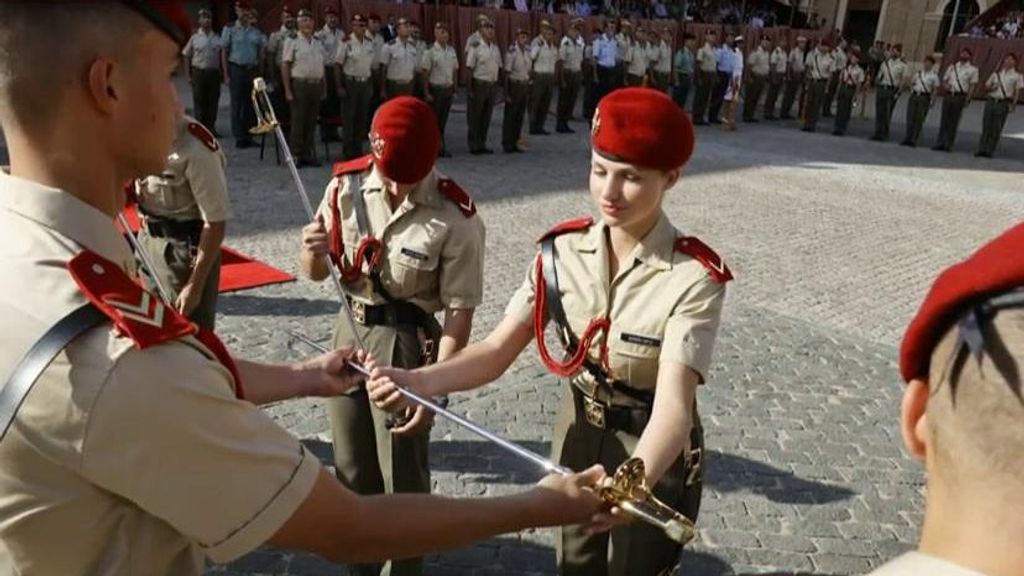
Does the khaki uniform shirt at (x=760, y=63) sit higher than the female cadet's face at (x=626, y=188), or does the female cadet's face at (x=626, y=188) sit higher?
the female cadet's face at (x=626, y=188)

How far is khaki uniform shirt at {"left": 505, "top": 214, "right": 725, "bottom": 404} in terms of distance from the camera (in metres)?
2.54

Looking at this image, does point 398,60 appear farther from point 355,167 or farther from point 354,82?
point 355,167

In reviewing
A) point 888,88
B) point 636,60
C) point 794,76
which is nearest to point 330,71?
point 636,60

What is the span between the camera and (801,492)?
479 cm

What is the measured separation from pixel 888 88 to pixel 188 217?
20818mm

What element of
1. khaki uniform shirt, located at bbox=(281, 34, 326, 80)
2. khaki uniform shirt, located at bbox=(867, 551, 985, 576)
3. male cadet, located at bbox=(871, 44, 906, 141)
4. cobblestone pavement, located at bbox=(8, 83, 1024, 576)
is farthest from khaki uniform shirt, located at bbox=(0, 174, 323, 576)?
male cadet, located at bbox=(871, 44, 906, 141)

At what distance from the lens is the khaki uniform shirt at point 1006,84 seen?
1869 cm

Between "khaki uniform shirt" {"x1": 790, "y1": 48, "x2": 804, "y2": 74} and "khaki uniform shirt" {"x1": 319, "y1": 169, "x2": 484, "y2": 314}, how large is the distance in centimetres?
2229

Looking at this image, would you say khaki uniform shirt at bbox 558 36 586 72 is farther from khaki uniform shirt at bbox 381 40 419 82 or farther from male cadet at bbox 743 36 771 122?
male cadet at bbox 743 36 771 122

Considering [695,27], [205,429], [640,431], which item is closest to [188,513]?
[205,429]

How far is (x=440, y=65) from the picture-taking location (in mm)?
14977

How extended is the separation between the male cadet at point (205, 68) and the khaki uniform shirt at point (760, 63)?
14569mm

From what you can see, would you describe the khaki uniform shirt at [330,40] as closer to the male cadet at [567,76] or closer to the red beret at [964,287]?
the male cadet at [567,76]

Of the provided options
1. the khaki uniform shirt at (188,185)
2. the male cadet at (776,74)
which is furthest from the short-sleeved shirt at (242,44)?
the male cadet at (776,74)
